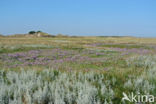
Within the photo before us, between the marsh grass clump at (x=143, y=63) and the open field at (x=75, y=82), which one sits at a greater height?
the open field at (x=75, y=82)

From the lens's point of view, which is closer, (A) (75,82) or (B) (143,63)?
(A) (75,82)

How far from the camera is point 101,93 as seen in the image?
4664 millimetres

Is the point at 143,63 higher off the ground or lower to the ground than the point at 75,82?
lower

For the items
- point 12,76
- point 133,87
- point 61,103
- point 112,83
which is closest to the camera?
point 61,103

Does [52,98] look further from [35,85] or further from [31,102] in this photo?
[35,85]

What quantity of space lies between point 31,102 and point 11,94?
0.80 m

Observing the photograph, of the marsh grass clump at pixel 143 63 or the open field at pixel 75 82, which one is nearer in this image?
the open field at pixel 75 82

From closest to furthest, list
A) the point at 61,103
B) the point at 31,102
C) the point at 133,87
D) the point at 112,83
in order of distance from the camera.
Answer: the point at 61,103 → the point at 31,102 → the point at 133,87 → the point at 112,83

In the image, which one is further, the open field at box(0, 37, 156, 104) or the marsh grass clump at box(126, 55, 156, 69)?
the marsh grass clump at box(126, 55, 156, 69)

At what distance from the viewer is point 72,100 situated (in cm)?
429

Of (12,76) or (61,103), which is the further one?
(12,76)

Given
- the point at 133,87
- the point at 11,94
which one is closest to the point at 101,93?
the point at 133,87

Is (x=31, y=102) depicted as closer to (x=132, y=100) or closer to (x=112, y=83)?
(x=132, y=100)

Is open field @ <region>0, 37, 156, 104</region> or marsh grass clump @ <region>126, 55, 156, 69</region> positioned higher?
open field @ <region>0, 37, 156, 104</region>
